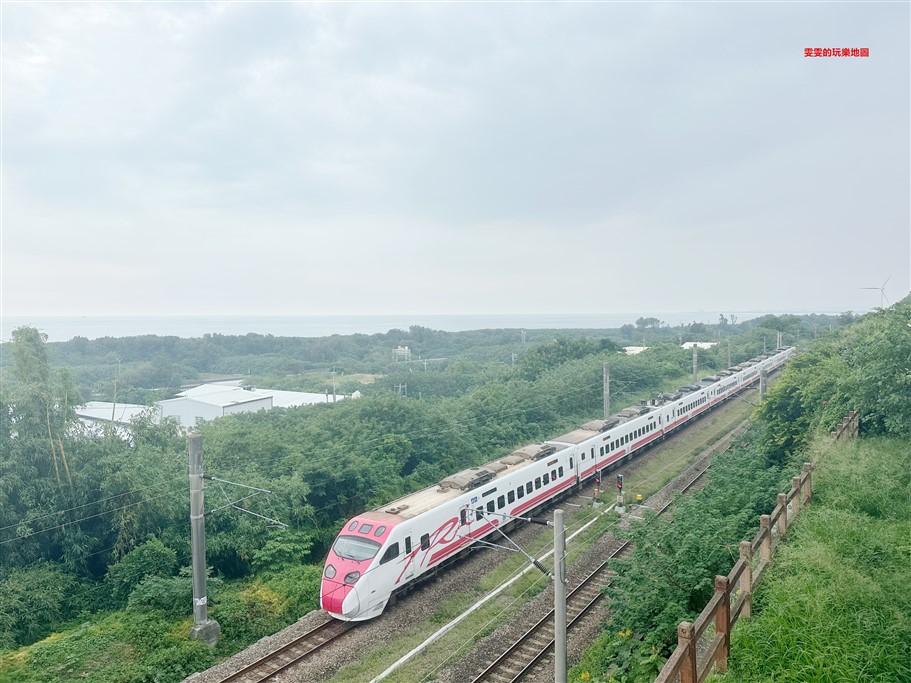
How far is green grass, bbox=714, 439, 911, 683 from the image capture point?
6426 millimetres

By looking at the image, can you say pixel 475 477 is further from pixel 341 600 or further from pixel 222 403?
pixel 222 403

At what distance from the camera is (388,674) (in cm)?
1274

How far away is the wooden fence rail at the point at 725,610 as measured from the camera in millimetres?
6223

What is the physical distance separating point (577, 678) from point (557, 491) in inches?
452

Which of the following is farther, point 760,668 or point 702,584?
point 702,584

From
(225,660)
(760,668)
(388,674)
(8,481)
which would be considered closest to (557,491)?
(388,674)

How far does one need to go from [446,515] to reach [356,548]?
9.50 feet

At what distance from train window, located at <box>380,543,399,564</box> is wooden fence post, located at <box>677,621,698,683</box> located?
31.6 ft

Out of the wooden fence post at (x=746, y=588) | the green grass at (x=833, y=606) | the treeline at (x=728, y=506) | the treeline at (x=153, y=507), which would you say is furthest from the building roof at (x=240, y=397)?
the wooden fence post at (x=746, y=588)

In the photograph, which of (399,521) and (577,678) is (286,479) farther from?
(577,678)

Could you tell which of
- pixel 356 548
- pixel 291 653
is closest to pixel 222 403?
pixel 356 548

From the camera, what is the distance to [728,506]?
1387 centimetres

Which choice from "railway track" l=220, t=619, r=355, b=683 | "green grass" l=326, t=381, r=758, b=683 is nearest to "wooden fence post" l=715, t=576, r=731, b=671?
"green grass" l=326, t=381, r=758, b=683

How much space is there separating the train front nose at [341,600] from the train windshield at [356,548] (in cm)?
72
